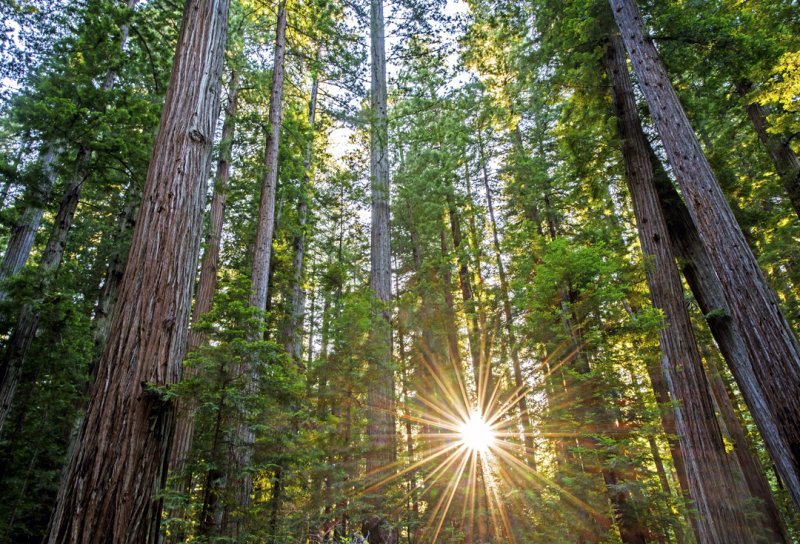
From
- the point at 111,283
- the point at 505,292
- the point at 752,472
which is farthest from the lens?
the point at 505,292

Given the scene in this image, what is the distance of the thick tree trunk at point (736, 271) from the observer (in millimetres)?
4898

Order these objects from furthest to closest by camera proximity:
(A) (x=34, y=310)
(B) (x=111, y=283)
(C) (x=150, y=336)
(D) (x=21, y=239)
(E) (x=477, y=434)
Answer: (E) (x=477, y=434) < (B) (x=111, y=283) < (D) (x=21, y=239) < (A) (x=34, y=310) < (C) (x=150, y=336)

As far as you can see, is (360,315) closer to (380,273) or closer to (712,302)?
(380,273)

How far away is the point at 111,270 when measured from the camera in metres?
9.25

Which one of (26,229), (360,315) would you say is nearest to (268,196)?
(360,315)

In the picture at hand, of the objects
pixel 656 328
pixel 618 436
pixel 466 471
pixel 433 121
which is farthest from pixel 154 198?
pixel 433 121

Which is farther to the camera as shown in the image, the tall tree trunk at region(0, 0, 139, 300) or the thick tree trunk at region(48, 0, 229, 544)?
the tall tree trunk at region(0, 0, 139, 300)

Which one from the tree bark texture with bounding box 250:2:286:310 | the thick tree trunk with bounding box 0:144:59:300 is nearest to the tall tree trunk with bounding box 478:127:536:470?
the tree bark texture with bounding box 250:2:286:310

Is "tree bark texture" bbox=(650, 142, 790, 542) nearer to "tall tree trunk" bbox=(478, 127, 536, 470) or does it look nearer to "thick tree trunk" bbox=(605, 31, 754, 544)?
"thick tree trunk" bbox=(605, 31, 754, 544)

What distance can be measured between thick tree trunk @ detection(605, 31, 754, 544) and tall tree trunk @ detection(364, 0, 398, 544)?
16.3 feet

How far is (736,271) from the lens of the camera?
5.43 meters

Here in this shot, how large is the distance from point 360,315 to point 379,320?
22.4 inches

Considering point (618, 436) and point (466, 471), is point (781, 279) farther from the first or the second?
point (466, 471)

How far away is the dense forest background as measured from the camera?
3.20 metres
